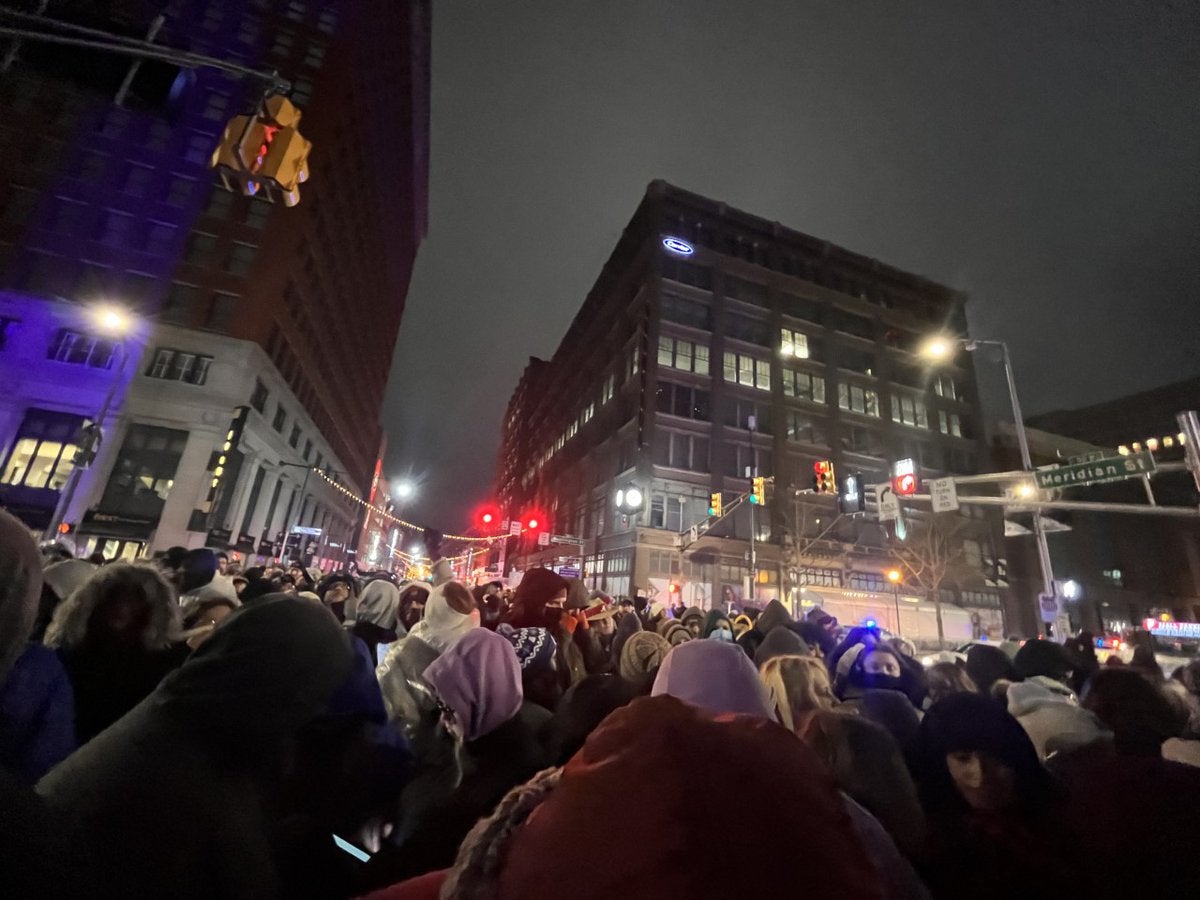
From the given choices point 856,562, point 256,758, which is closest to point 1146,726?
point 256,758

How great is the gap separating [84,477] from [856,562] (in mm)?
48001

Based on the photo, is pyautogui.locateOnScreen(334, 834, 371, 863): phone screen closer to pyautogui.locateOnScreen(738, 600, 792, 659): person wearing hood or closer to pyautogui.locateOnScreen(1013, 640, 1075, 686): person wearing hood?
pyautogui.locateOnScreen(738, 600, 792, 659): person wearing hood

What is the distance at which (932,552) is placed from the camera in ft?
121

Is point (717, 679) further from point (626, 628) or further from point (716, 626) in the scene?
point (716, 626)

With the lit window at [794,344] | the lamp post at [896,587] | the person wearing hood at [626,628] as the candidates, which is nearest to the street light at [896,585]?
the lamp post at [896,587]

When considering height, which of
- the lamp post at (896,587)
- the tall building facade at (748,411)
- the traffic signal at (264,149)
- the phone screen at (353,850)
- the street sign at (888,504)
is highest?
the tall building facade at (748,411)

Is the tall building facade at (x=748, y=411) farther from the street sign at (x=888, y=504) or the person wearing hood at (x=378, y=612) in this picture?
the person wearing hood at (x=378, y=612)

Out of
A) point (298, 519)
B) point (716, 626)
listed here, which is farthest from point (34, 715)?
point (298, 519)

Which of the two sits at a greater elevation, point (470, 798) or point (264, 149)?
point (264, 149)

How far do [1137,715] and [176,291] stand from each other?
1738 inches

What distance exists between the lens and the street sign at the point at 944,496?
15.6 metres

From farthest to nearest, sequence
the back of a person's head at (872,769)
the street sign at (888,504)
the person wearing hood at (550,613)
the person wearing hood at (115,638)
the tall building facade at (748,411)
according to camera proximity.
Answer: the tall building facade at (748,411) → the street sign at (888,504) → the person wearing hood at (550,613) → the person wearing hood at (115,638) → the back of a person's head at (872,769)

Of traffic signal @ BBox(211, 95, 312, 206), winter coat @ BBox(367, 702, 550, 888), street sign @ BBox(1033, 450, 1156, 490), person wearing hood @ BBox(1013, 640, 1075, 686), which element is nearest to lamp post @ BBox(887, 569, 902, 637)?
street sign @ BBox(1033, 450, 1156, 490)

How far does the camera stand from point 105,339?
99.7 feet
